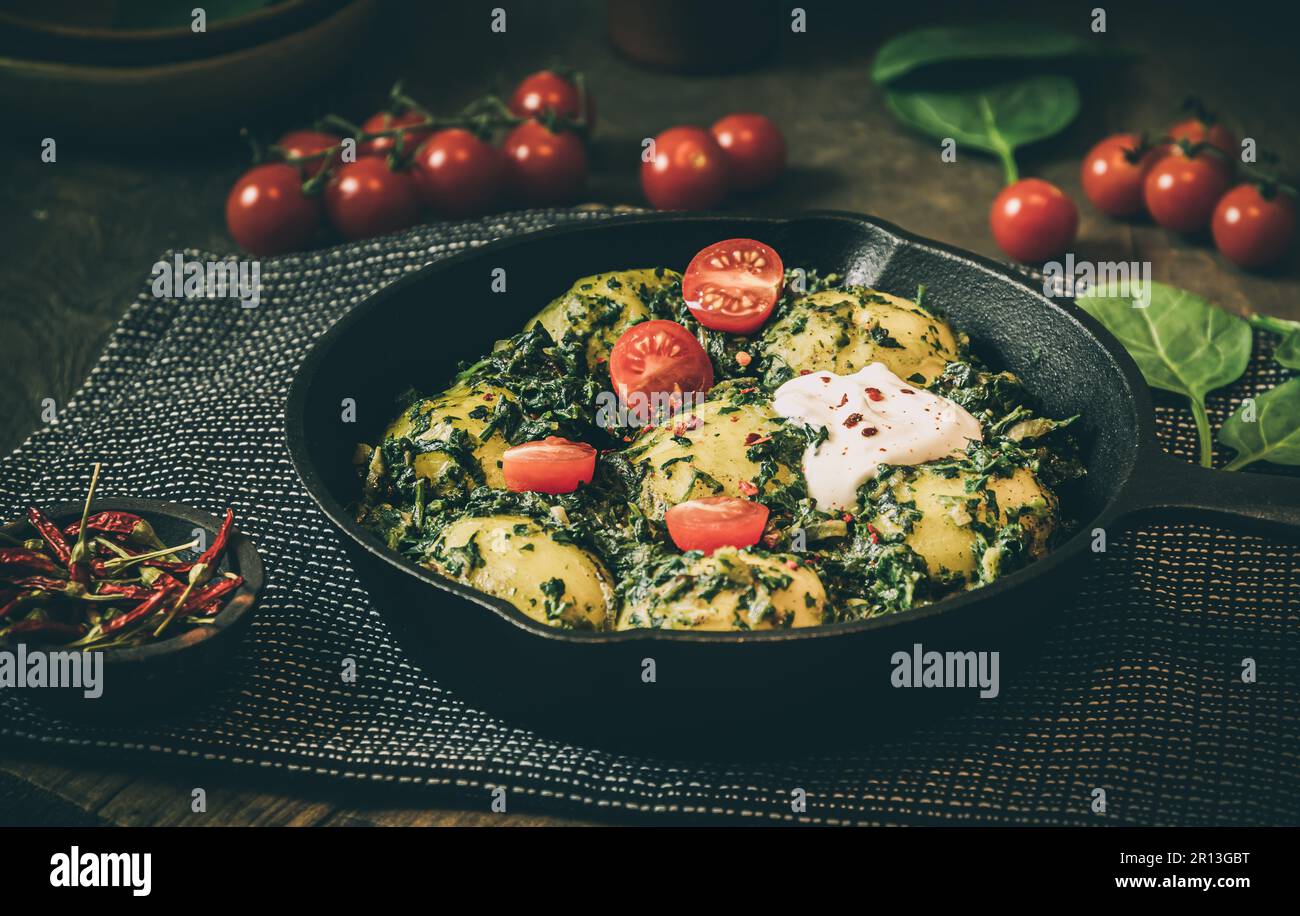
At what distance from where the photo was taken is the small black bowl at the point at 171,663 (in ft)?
9.22

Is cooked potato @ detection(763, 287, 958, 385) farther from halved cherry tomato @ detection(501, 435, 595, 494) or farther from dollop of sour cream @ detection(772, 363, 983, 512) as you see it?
halved cherry tomato @ detection(501, 435, 595, 494)

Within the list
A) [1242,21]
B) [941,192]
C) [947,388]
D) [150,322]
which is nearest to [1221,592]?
[947,388]

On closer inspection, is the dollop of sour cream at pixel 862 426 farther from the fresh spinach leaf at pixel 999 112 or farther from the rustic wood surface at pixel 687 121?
the fresh spinach leaf at pixel 999 112

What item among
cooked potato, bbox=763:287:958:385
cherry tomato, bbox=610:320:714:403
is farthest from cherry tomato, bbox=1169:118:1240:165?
cherry tomato, bbox=610:320:714:403

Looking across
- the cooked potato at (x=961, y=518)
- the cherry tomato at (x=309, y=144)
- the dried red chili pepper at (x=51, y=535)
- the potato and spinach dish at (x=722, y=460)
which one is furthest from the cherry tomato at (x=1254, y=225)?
the dried red chili pepper at (x=51, y=535)

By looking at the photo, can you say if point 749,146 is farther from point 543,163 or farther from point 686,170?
point 543,163

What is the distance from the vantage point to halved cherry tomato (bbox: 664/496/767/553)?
285 centimetres

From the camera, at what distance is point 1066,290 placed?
433 centimetres

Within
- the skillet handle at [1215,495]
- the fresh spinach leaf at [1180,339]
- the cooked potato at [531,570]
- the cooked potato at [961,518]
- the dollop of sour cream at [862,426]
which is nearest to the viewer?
the skillet handle at [1215,495]

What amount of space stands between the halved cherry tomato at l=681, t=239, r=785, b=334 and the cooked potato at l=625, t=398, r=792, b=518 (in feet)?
1.28

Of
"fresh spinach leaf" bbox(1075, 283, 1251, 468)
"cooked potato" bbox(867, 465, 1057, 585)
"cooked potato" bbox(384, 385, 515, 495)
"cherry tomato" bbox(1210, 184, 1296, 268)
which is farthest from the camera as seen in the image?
"cherry tomato" bbox(1210, 184, 1296, 268)

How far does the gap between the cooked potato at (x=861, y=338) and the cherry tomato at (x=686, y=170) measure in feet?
5.72

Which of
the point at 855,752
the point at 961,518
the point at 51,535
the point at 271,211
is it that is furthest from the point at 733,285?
the point at 271,211

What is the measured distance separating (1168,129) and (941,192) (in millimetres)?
1094
